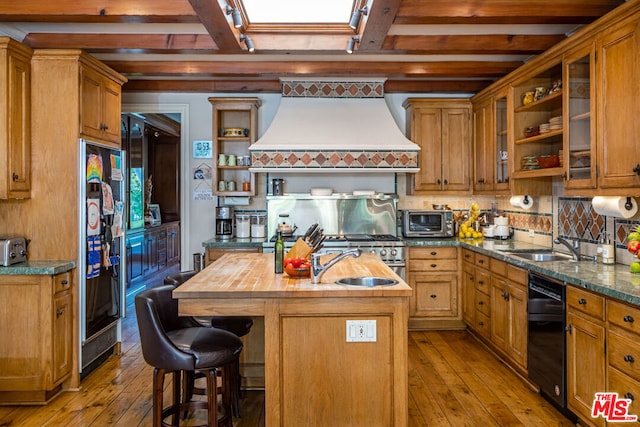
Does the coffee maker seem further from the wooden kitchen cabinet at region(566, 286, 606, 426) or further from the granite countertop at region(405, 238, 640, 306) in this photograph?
the wooden kitchen cabinet at region(566, 286, 606, 426)

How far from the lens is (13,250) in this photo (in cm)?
339

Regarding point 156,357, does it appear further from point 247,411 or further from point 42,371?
point 42,371

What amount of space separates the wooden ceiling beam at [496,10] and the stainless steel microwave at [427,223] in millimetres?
2485

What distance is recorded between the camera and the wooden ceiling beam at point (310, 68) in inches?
186

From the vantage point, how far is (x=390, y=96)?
579 cm

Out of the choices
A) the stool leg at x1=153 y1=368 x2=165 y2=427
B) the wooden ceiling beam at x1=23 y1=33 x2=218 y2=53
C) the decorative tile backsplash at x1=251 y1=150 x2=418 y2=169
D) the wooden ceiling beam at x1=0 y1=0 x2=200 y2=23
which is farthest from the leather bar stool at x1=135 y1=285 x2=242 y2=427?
the decorative tile backsplash at x1=251 y1=150 x2=418 y2=169

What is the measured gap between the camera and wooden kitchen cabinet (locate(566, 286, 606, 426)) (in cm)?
261

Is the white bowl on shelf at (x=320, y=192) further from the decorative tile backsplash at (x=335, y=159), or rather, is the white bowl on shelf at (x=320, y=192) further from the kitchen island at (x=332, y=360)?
the kitchen island at (x=332, y=360)

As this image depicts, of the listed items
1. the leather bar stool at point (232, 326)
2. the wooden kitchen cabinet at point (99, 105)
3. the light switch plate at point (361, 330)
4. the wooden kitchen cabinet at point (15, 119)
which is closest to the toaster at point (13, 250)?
the wooden kitchen cabinet at point (15, 119)

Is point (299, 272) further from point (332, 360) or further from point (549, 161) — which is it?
point (549, 161)

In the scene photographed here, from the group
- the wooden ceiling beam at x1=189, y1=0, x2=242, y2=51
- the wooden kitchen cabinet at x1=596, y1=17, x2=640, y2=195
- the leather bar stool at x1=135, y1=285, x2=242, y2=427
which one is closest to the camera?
the leather bar stool at x1=135, y1=285, x2=242, y2=427

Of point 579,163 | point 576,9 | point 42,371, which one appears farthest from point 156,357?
point 576,9

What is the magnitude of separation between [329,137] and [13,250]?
3107mm

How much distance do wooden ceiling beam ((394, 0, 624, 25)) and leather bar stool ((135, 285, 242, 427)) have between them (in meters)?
2.44
